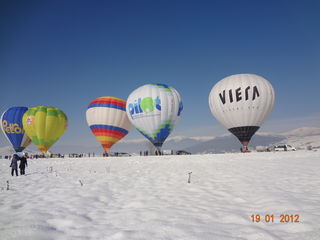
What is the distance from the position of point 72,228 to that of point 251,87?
117ft

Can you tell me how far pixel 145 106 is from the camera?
37062 millimetres

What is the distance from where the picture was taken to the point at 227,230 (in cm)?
394

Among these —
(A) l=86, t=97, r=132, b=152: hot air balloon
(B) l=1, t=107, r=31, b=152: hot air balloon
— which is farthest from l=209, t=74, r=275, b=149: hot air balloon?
(B) l=1, t=107, r=31, b=152: hot air balloon

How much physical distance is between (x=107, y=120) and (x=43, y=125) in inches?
490

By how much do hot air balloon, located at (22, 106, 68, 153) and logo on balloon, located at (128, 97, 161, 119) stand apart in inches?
683

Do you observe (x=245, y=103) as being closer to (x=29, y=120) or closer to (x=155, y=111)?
(x=155, y=111)

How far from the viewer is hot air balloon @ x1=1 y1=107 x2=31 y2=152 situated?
155 ft

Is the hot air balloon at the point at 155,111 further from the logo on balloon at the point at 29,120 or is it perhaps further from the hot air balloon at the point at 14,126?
the hot air balloon at the point at 14,126

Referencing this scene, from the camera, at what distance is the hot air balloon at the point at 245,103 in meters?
34.5

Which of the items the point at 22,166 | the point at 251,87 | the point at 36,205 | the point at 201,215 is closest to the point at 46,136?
the point at 22,166
